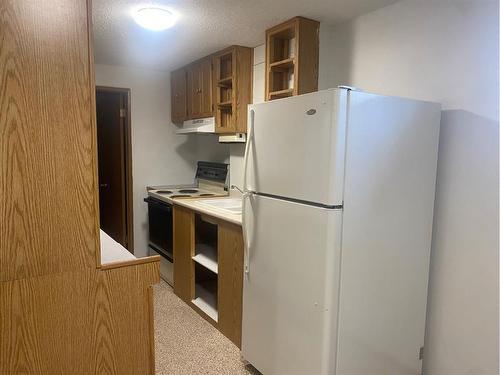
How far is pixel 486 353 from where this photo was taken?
174 centimetres

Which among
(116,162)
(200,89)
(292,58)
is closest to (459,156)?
(292,58)

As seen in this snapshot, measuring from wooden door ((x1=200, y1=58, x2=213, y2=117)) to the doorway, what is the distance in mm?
935

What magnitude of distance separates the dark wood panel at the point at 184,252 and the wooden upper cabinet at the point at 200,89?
3.17ft

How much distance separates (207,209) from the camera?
2736 mm

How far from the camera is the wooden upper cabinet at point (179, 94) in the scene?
3750 mm

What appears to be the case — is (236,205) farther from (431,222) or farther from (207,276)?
(431,222)

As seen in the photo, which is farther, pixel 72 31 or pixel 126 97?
pixel 126 97

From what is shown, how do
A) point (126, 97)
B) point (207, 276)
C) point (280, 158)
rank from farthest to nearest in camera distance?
1. point (126, 97)
2. point (207, 276)
3. point (280, 158)

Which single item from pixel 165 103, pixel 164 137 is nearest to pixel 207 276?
pixel 164 137

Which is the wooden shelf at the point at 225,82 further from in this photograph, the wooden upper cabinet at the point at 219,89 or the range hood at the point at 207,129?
the range hood at the point at 207,129

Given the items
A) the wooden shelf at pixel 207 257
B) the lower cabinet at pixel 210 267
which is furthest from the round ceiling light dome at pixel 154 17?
the wooden shelf at pixel 207 257

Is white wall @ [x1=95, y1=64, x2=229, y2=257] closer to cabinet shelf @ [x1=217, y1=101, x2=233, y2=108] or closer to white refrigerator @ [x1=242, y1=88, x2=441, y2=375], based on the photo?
cabinet shelf @ [x1=217, y1=101, x2=233, y2=108]

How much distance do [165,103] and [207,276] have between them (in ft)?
6.40

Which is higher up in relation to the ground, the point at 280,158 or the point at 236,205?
the point at 280,158
